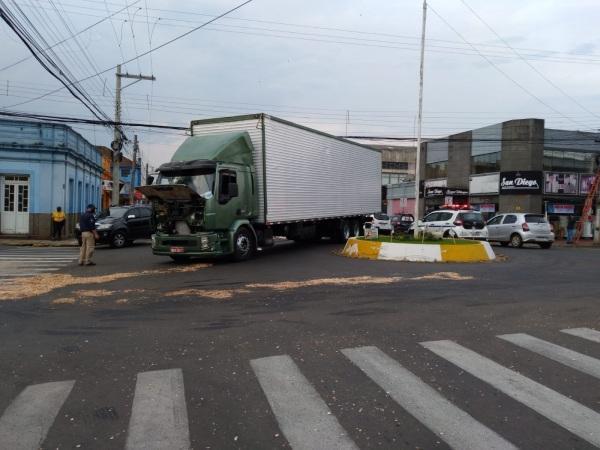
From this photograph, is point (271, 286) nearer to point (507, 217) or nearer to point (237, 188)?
point (237, 188)

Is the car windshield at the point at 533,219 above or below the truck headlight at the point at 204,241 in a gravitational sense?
above

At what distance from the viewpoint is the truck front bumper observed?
1404cm

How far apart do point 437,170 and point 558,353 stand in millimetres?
40845

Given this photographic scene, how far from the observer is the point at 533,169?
3478 centimetres

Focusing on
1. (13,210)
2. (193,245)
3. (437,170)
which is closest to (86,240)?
(193,245)

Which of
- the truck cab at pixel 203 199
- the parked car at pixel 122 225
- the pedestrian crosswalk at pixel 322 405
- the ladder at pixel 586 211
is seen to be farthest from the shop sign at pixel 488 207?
the pedestrian crosswalk at pixel 322 405

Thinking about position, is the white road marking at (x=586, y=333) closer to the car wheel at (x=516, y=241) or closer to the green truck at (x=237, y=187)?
the green truck at (x=237, y=187)

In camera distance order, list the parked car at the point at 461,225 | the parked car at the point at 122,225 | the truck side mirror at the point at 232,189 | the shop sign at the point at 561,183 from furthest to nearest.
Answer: the shop sign at the point at 561,183
the parked car at the point at 461,225
the parked car at the point at 122,225
the truck side mirror at the point at 232,189

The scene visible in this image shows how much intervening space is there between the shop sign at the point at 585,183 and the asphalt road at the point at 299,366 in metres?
29.5

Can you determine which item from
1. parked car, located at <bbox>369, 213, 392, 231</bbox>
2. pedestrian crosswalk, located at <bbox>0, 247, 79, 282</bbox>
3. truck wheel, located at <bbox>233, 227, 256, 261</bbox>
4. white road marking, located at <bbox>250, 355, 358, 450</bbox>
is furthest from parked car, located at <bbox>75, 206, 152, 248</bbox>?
white road marking, located at <bbox>250, 355, 358, 450</bbox>

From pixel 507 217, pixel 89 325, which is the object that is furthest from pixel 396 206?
pixel 89 325

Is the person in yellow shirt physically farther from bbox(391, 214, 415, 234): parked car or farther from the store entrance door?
bbox(391, 214, 415, 234): parked car

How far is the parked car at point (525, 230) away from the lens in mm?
22281

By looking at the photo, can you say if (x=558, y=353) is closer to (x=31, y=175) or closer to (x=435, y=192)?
(x=31, y=175)
